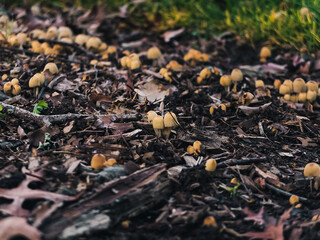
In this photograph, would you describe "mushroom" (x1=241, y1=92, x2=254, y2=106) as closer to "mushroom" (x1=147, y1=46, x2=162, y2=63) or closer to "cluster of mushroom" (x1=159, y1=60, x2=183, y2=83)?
"cluster of mushroom" (x1=159, y1=60, x2=183, y2=83)

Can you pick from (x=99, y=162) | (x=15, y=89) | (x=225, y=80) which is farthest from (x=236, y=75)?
(x=15, y=89)

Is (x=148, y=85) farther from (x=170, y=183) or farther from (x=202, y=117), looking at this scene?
(x=170, y=183)

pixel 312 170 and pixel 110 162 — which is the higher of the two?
pixel 110 162

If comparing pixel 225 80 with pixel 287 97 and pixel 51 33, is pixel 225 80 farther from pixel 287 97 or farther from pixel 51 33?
pixel 51 33

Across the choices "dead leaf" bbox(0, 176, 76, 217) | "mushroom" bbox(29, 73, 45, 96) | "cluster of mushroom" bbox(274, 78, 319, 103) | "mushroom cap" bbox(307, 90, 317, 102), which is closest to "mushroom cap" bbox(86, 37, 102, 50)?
"mushroom" bbox(29, 73, 45, 96)

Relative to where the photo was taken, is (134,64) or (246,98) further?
(134,64)

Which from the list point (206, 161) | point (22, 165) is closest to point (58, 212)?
point (22, 165)

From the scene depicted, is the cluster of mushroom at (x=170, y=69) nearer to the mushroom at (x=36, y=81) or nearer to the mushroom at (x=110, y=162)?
the mushroom at (x=36, y=81)
